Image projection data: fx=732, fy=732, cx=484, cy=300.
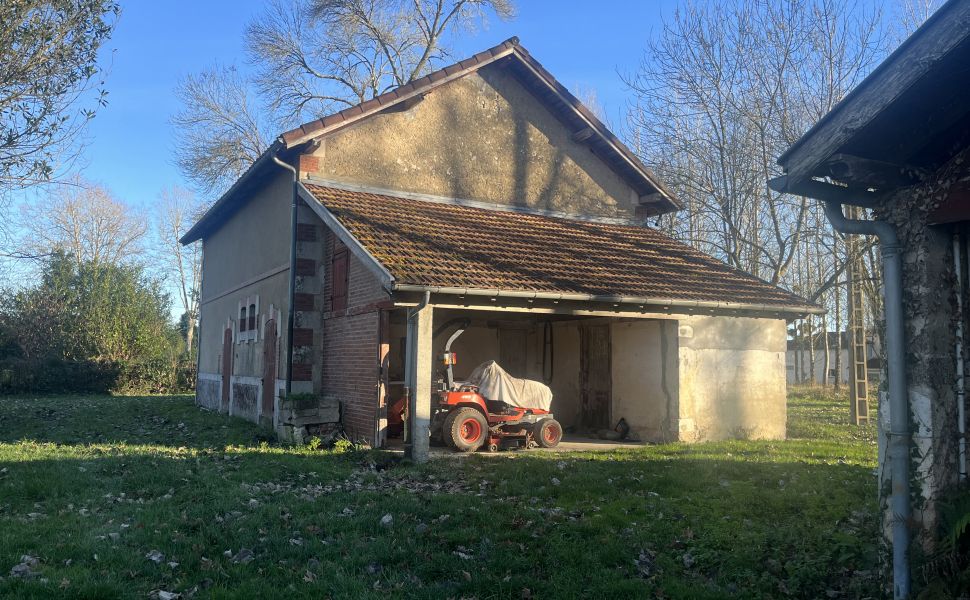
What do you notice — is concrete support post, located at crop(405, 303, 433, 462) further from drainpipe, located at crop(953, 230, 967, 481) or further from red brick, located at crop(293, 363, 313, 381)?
drainpipe, located at crop(953, 230, 967, 481)

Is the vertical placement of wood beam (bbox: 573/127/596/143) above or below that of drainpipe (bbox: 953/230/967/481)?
above

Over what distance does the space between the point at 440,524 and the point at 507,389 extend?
5711 mm

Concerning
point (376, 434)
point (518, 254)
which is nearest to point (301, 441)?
point (376, 434)

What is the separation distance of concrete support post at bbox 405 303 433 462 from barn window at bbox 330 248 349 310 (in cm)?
304

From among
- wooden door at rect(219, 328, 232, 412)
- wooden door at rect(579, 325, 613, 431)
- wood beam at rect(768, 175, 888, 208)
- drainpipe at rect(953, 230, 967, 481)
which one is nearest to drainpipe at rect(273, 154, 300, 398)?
wooden door at rect(219, 328, 232, 412)

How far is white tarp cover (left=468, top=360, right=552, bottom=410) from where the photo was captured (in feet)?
40.7

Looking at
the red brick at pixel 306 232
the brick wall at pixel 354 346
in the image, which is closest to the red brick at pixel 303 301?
the brick wall at pixel 354 346

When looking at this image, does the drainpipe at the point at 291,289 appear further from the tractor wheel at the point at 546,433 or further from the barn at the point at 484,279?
the tractor wheel at the point at 546,433

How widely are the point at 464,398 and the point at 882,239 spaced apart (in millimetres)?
7873

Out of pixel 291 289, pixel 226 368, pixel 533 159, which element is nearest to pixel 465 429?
pixel 291 289

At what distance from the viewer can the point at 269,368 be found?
15539 millimetres

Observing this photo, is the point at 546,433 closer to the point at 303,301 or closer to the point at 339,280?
the point at 339,280

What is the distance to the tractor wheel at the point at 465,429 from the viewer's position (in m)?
11.6

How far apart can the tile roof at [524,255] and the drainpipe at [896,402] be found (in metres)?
6.52
